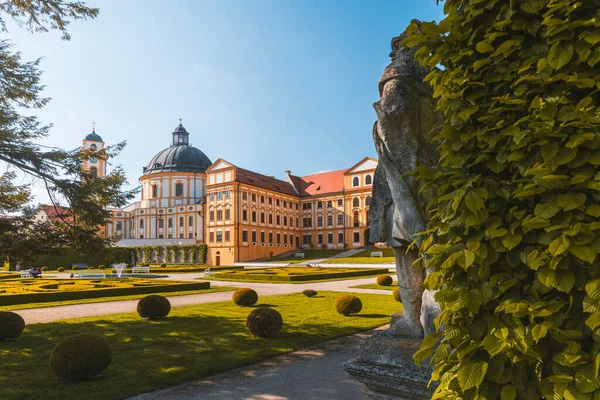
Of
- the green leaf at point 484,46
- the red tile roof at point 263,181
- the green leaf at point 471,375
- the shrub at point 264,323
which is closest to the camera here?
the green leaf at point 471,375

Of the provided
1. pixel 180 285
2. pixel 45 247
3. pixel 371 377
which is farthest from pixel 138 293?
pixel 371 377

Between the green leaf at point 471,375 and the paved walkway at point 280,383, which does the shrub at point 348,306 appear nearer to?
the paved walkway at point 280,383

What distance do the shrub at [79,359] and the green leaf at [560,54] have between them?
6.03 metres

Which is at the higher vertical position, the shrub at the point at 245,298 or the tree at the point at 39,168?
the tree at the point at 39,168

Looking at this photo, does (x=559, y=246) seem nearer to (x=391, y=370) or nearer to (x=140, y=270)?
(x=391, y=370)

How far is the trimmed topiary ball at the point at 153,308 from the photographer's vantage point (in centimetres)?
1063

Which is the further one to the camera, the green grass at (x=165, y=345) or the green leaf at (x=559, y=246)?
the green grass at (x=165, y=345)

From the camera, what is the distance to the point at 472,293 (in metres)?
1.93

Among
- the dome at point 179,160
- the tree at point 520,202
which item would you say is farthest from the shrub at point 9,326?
the dome at point 179,160

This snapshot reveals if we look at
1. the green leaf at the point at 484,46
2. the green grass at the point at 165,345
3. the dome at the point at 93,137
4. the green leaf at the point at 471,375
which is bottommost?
the green grass at the point at 165,345

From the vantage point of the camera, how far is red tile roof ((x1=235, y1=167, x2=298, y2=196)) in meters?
49.5

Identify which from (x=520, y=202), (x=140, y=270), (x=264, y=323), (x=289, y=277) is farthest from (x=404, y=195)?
(x=140, y=270)

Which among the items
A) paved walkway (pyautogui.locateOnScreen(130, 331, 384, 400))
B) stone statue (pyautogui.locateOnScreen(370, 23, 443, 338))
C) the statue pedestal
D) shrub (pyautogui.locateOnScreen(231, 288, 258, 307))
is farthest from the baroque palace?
stone statue (pyautogui.locateOnScreen(370, 23, 443, 338))

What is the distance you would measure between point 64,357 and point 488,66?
19.6 ft
